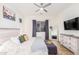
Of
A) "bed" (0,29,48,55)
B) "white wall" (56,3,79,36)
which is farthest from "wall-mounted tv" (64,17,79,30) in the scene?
"bed" (0,29,48,55)

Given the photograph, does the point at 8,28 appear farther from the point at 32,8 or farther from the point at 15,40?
the point at 32,8

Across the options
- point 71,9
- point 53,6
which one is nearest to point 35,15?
point 53,6

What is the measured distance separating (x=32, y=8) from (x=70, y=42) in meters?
1.03

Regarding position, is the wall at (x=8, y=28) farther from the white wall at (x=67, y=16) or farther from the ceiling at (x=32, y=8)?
the white wall at (x=67, y=16)

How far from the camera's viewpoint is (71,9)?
1.86 m

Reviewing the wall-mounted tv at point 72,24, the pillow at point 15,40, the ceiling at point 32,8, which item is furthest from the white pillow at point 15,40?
the wall-mounted tv at point 72,24

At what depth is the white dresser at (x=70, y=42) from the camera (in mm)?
1762

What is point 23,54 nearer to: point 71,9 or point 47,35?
point 47,35

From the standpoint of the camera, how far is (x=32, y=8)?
6.04 feet

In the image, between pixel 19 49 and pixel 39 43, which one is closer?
pixel 19 49

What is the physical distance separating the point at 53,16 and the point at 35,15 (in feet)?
1.22

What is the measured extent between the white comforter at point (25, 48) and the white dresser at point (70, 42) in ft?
1.38

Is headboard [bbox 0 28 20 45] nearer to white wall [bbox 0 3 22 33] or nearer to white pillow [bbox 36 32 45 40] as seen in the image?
white wall [bbox 0 3 22 33]

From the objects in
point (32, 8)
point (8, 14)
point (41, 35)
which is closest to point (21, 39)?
point (41, 35)
